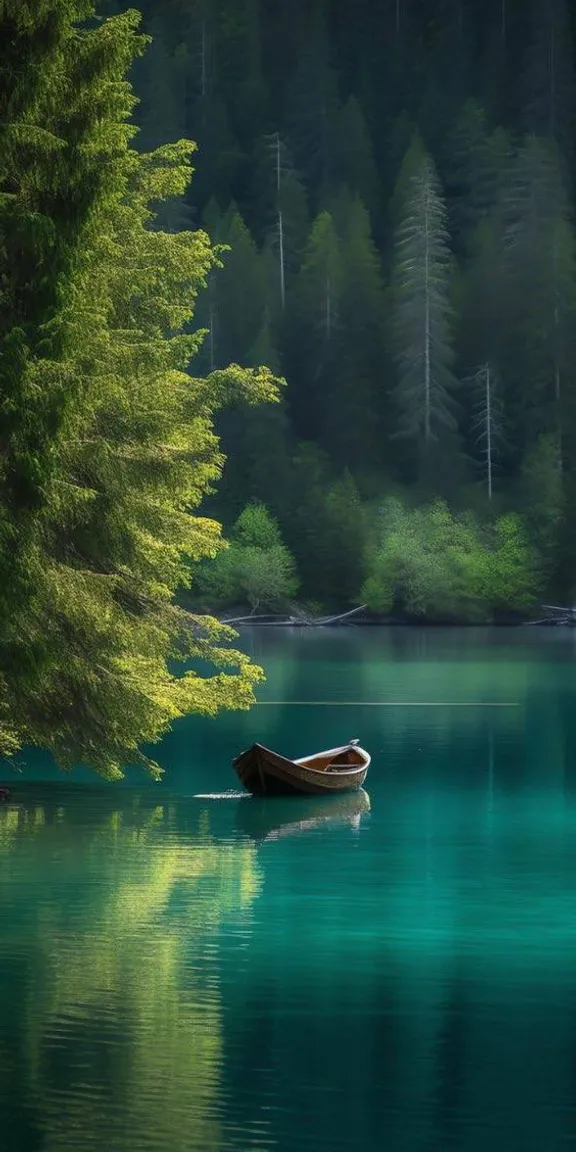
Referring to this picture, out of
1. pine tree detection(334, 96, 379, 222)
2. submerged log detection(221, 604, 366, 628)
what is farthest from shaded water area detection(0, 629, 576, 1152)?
pine tree detection(334, 96, 379, 222)

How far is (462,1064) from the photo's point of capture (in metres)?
18.5

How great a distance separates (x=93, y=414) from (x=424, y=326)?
117 meters

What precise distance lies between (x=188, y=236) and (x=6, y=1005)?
58.4 ft

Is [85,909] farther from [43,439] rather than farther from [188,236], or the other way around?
[188,236]

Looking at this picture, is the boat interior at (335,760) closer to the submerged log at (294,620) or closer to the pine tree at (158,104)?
the submerged log at (294,620)

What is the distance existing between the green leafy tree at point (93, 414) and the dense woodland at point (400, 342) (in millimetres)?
97538

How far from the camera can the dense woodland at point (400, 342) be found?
449 ft

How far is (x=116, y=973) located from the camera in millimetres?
22062

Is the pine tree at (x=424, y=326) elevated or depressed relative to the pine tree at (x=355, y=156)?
depressed

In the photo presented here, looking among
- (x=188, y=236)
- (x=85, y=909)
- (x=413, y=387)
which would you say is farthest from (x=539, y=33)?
(x=85, y=909)

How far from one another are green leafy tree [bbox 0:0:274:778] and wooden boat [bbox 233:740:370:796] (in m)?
3.75

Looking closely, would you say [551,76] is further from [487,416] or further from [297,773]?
[297,773]

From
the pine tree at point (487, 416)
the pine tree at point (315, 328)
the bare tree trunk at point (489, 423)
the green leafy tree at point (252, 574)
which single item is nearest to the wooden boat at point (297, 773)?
the green leafy tree at point (252, 574)

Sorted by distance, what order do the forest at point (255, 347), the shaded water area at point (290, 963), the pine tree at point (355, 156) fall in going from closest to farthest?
the shaded water area at point (290, 963), the forest at point (255, 347), the pine tree at point (355, 156)
